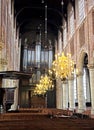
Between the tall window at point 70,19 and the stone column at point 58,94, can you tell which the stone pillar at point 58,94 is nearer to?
the stone column at point 58,94

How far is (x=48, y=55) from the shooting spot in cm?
3850

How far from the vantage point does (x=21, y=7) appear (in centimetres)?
3034

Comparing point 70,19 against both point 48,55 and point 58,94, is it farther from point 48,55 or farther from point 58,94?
point 58,94

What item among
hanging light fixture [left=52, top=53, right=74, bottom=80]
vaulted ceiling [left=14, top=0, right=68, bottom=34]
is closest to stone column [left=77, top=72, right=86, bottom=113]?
hanging light fixture [left=52, top=53, right=74, bottom=80]

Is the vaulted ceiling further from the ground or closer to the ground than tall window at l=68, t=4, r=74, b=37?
further from the ground

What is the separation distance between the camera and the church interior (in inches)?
746

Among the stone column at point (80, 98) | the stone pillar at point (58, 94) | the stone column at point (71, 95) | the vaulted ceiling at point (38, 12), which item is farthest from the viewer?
the stone pillar at point (58, 94)

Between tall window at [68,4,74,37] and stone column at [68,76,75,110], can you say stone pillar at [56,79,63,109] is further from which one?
tall window at [68,4,74,37]

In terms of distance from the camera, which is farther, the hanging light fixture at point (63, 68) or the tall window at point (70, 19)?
the tall window at point (70, 19)

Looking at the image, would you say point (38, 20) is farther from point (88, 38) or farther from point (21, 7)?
point (88, 38)

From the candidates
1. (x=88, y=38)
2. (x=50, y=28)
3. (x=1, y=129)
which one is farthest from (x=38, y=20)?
(x=1, y=129)

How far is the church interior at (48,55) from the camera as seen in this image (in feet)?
62.1

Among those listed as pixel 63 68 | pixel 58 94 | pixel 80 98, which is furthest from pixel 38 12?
pixel 63 68

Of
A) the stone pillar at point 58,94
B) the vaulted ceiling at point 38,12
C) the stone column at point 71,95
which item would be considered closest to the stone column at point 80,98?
the stone column at point 71,95
